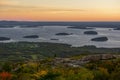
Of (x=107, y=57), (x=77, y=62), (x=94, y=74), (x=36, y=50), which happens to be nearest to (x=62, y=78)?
(x=94, y=74)

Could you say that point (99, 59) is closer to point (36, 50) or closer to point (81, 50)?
point (81, 50)

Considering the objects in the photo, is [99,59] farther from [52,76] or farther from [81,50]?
[81,50]

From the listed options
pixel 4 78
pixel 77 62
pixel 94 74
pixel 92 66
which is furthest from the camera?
pixel 77 62

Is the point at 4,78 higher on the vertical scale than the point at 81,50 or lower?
higher

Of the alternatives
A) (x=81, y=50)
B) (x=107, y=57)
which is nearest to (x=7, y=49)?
(x=81, y=50)

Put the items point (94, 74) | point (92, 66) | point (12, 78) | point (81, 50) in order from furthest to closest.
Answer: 1. point (81, 50)
2. point (92, 66)
3. point (94, 74)
4. point (12, 78)

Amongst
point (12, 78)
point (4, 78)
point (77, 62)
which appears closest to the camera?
point (4, 78)

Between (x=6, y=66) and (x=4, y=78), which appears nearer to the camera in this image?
(x=4, y=78)

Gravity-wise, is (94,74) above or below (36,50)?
above

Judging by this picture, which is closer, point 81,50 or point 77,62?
point 77,62
